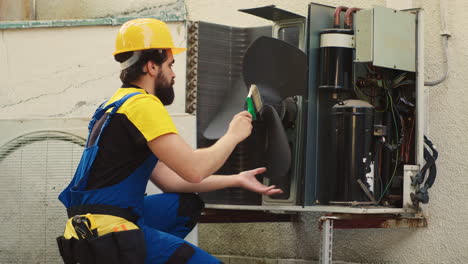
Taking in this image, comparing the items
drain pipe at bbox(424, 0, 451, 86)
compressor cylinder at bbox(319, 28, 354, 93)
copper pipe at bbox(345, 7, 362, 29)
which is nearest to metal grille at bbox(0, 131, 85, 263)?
compressor cylinder at bbox(319, 28, 354, 93)

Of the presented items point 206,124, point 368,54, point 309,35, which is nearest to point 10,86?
point 206,124

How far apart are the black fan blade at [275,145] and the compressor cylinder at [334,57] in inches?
15.1

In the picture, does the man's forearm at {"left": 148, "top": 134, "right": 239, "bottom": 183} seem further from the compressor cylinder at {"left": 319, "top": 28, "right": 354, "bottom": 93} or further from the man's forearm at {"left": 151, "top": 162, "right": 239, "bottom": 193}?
the compressor cylinder at {"left": 319, "top": 28, "right": 354, "bottom": 93}

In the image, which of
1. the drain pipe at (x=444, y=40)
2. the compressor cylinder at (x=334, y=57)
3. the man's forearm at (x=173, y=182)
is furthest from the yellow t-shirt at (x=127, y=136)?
the drain pipe at (x=444, y=40)

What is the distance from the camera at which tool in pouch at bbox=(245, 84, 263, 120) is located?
337cm

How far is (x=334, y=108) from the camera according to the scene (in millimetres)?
3936

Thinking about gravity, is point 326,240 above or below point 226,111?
below

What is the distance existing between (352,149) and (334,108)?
0.24 m

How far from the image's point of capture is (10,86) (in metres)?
4.69

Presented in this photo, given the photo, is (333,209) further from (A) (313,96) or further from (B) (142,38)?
(B) (142,38)

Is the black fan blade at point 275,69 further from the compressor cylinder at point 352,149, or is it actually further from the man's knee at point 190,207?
the man's knee at point 190,207

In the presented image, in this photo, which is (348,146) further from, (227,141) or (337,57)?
(227,141)

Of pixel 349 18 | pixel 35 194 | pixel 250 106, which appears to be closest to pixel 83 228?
pixel 250 106

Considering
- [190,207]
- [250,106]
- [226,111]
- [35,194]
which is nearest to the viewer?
[250,106]
